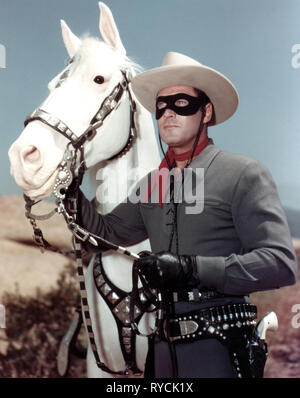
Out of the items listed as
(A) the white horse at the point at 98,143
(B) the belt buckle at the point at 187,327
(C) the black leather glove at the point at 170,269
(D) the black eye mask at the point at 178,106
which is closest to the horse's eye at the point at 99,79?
(A) the white horse at the point at 98,143

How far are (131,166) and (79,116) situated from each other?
277mm

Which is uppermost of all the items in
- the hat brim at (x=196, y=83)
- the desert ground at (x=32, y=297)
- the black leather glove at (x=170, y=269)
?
the hat brim at (x=196, y=83)

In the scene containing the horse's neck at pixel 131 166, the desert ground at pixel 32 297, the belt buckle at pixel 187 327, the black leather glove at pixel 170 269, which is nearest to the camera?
the black leather glove at pixel 170 269

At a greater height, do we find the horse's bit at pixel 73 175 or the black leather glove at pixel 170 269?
the horse's bit at pixel 73 175

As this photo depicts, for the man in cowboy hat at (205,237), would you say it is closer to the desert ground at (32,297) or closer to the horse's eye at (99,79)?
the horse's eye at (99,79)

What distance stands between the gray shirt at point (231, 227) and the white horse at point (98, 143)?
157mm

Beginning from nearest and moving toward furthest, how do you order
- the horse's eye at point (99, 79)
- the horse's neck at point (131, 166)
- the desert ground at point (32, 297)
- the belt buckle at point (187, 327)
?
the belt buckle at point (187, 327) → the horse's eye at point (99, 79) → the horse's neck at point (131, 166) → the desert ground at point (32, 297)

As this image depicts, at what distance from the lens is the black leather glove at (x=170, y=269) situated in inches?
44.6

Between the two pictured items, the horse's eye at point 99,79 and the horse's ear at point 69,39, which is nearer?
the horse's eye at point 99,79

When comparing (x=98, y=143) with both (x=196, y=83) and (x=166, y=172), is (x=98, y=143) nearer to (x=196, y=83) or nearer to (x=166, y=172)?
(x=166, y=172)

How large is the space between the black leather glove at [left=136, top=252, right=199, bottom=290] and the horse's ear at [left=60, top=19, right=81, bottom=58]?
88 cm

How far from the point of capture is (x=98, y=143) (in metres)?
1.47

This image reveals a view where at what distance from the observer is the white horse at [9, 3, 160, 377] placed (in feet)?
4.41
